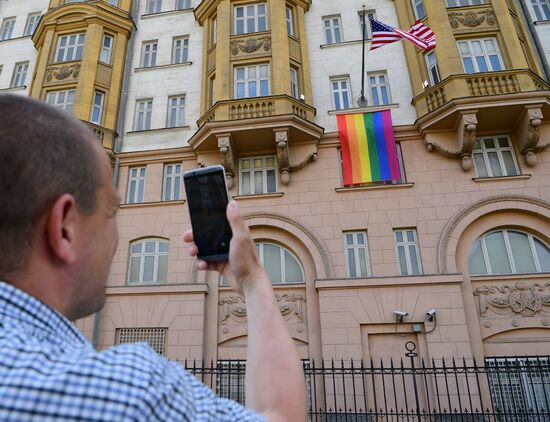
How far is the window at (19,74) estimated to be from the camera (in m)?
18.6

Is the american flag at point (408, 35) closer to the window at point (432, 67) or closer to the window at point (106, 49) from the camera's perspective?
the window at point (432, 67)

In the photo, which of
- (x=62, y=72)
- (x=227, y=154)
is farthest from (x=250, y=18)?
(x=62, y=72)

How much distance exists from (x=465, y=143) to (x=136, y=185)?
39.6ft

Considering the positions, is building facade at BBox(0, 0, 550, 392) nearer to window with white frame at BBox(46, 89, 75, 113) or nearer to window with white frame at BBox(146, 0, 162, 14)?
window with white frame at BBox(46, 89, 75, 113)

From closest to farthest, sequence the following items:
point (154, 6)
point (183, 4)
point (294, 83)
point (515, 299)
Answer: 1. point (515, 299)
2. point (294, 83)
3. point (183, 4)
4. point (154, 6)

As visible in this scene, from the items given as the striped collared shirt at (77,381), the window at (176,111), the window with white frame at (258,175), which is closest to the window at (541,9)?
the window with white frame at (258,175)

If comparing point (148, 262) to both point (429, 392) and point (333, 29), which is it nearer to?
point (429, 392)

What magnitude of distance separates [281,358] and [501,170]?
14463 millimetres

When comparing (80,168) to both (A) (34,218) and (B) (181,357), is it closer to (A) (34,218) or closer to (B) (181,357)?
(A) (34,218)

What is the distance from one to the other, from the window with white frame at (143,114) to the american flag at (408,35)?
948 centimetres

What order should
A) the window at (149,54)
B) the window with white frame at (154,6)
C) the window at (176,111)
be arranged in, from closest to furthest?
the window at (176,111) → the window at (149,54) → the window with white frame at (154,6)

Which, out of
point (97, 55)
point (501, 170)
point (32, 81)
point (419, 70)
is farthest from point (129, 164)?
point (501, 170)

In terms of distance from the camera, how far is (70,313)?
1.13m

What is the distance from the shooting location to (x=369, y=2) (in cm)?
1705
